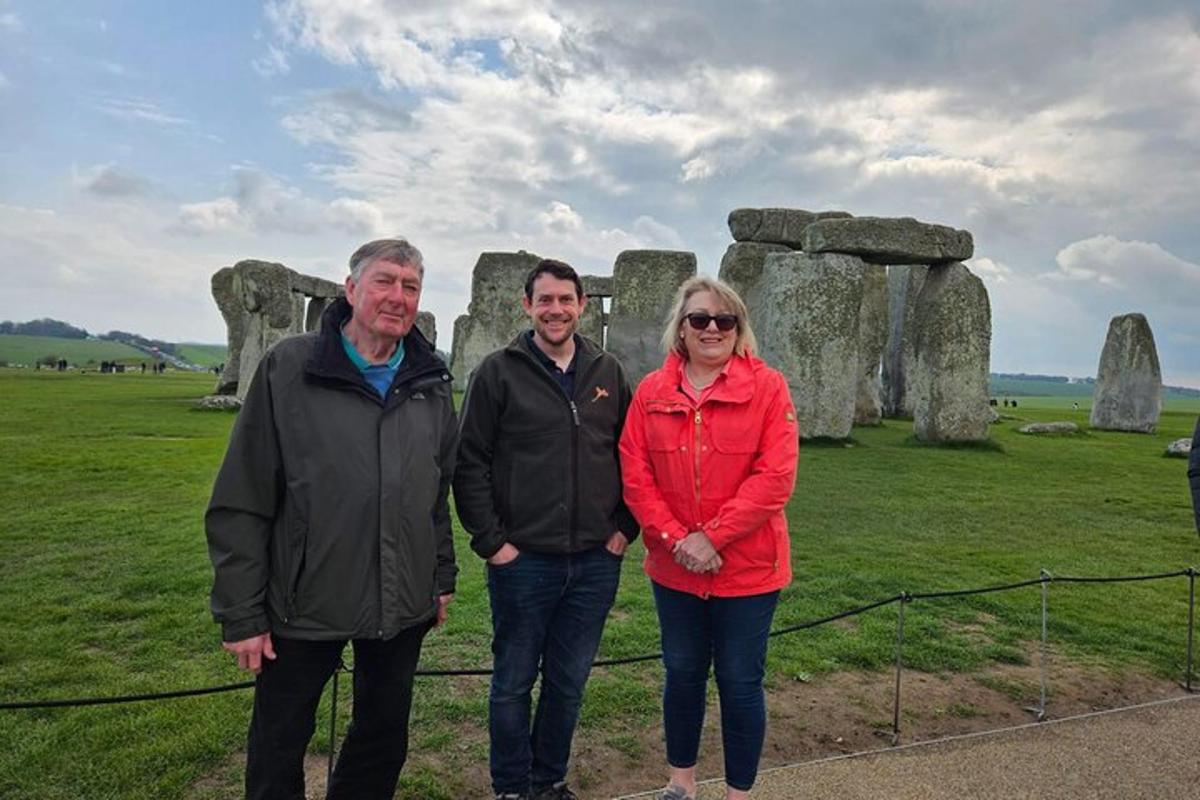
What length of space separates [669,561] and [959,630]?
270cm

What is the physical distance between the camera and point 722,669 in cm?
274

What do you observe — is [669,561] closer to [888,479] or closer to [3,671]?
[3,671]

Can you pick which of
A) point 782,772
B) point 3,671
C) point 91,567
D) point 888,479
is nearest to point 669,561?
point 782,772

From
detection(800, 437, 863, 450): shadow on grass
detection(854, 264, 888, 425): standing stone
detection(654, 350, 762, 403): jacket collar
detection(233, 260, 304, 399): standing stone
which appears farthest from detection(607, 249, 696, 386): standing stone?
detection(654, 350, 762, 403): jacket collar

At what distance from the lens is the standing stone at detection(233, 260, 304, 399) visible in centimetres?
1591

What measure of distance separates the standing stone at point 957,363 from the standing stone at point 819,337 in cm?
135

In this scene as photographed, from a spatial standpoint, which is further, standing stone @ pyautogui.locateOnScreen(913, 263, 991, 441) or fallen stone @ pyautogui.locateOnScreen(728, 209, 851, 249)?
fallen stone @ pyautogui.locateOnScreen(728, 209, 851, 249)

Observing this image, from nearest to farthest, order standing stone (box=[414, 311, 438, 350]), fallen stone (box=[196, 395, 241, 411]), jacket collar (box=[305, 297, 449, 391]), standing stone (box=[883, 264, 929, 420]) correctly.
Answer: jacket collar (box=[305, 297, 449, 391]) → fallen stone (box=[196, 395, 241, 411]) → standing stone (box=[883, 264, 929, 420]) → standing stone (box=[414, 311, 438, 350])

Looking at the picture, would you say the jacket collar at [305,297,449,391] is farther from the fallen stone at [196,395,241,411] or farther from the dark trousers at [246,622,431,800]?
the fallen stone at [196,395,241,411]

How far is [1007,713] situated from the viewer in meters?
3.73

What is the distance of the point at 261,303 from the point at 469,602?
1273 centimetres

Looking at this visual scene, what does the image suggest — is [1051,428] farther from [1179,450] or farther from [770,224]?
[770,224]

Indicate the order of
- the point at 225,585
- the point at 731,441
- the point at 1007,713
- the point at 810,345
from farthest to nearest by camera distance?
1. the point at 810,345
2. the point at 1007,713
3. the point at 731,441
4. the point at 225,585

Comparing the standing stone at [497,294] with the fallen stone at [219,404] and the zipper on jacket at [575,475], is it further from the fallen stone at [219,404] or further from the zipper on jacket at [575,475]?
the zipper on jacket at [575,475]
